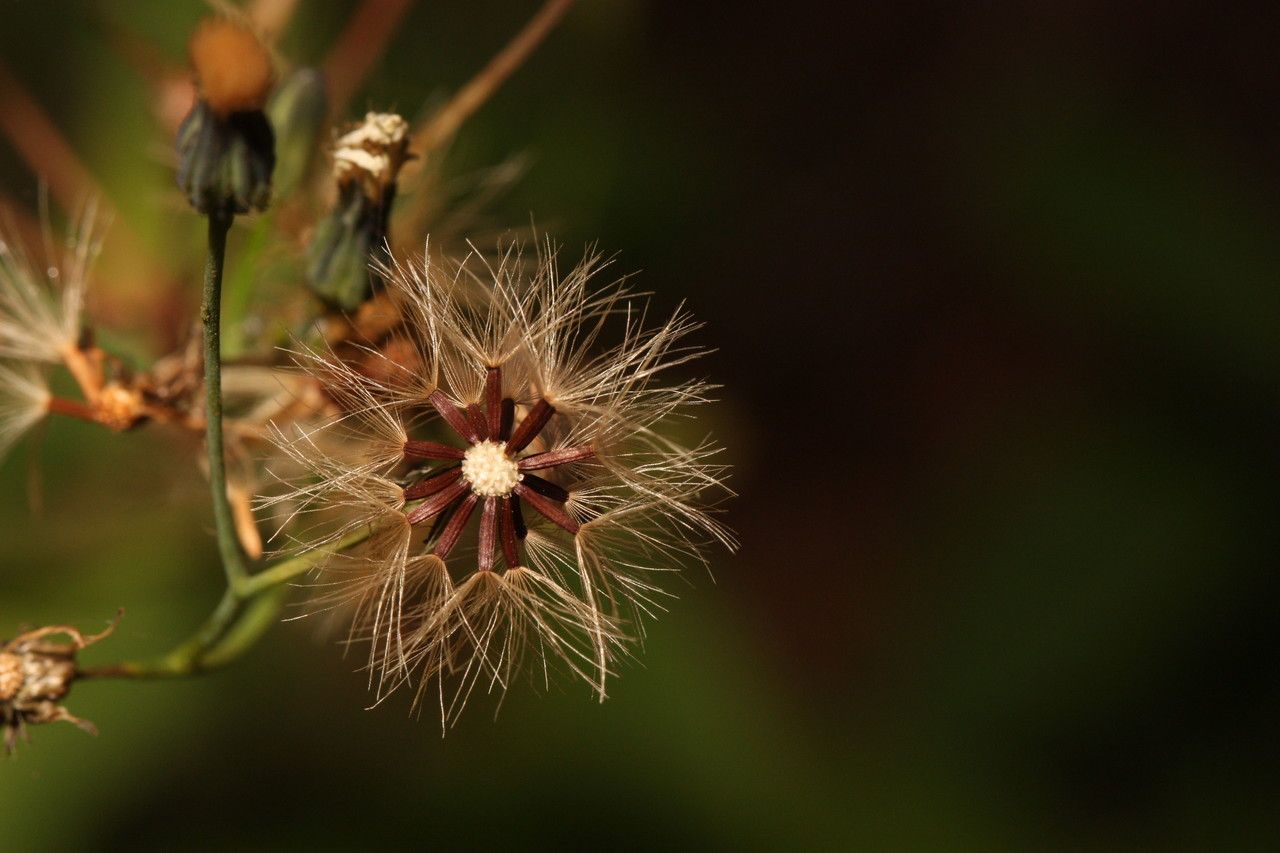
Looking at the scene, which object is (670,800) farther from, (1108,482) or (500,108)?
(500,108)

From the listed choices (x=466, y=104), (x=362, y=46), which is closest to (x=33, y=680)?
(x=466, y=104)

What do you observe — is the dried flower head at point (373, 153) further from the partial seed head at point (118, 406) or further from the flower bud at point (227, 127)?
the partial seed head at point (118, 406)

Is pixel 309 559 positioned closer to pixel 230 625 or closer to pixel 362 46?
pixel 230 625

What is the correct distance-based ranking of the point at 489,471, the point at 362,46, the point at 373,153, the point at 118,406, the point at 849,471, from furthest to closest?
the point at 849,471
the point at 362,46
the point at 118,406
the point at 373,153
the point at 489,471

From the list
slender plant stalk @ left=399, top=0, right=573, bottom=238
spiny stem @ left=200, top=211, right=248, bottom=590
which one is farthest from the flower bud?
slender plant stalk @ left=399, top=0, right=573, bottom=238

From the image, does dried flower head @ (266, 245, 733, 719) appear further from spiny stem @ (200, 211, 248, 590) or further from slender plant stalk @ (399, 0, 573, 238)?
slender plant stalk @ (399, 0, 573, 238)

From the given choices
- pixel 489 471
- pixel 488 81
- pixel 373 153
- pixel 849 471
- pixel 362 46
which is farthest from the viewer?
pixel 849 471

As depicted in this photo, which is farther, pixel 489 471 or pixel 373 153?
pixel 373 153

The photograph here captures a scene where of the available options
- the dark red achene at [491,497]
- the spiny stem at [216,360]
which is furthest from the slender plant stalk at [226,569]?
the dark red achene at [491,497]
